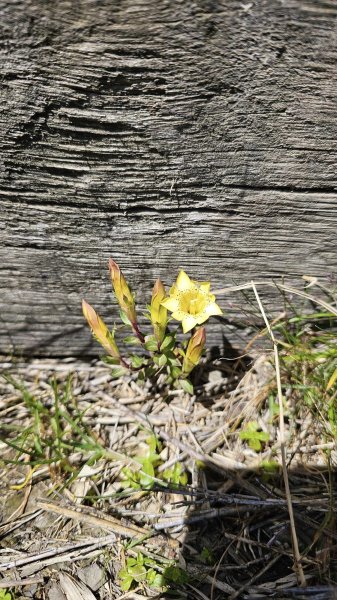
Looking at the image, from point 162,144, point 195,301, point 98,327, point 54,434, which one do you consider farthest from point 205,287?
point 54,434

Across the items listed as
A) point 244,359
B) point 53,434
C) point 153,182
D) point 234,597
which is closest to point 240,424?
point 244,359

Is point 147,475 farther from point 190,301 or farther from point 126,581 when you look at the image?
point 190,301

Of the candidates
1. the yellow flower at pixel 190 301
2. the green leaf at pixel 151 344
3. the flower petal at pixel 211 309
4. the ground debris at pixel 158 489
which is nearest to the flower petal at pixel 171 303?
the yellow flower at pixel 190 301

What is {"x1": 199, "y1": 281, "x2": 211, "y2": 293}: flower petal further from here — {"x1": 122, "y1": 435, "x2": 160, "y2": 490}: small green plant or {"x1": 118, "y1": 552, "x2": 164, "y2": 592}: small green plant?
{"x1": 118, "y1": 552, "x2": 164, "y2": 592}: small green plant

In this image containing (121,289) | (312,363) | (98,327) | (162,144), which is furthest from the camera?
(312,363)

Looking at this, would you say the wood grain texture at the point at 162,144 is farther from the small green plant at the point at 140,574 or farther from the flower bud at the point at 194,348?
the small green plant at the point at 140,574

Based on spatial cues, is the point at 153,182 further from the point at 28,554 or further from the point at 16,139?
the point at 28,554
